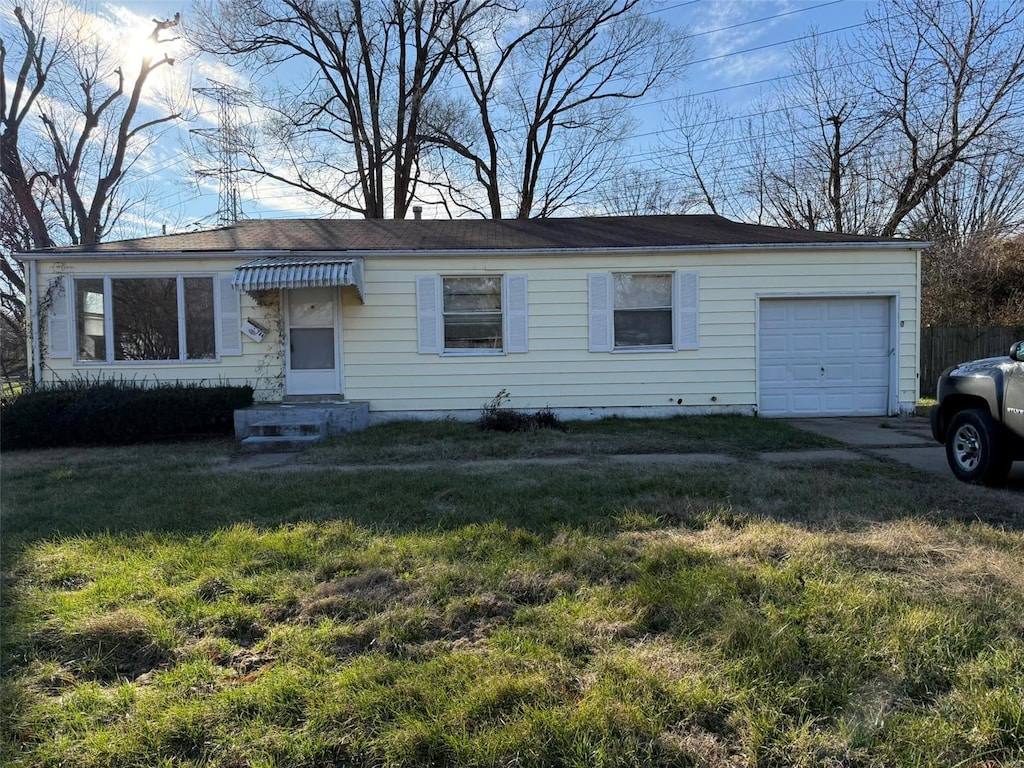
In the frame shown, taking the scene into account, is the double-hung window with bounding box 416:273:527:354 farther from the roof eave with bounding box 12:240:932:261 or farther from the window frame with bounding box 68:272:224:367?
the window frame with bounding box 68:272:224:367

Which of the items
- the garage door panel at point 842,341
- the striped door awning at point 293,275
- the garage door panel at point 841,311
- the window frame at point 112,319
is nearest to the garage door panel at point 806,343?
the garage door panel at point 842,341

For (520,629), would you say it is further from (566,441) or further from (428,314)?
(428,314)

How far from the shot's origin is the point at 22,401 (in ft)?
27.4

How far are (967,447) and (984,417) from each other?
400 millimetres

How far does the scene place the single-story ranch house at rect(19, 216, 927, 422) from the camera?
9625mm

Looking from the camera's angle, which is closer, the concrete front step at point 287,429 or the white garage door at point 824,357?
the concrete front step at point 287,429

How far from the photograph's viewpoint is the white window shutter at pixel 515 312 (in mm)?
9891

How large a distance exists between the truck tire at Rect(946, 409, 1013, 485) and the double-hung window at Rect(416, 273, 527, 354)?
6.08 metres

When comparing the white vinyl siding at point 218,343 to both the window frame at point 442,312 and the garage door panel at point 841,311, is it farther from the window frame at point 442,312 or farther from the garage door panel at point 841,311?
the garage door panel at point 841,311

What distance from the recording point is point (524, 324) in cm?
992

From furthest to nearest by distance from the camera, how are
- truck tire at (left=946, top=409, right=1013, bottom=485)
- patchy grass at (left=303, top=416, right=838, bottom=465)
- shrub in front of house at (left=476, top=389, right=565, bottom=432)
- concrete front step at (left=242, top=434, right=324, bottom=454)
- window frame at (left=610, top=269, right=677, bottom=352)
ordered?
window frame at (left=610, top=269, right=677, bottom=352) → shrub in front of house at (left=476, top=389, right=565, bottom=432) → concrete front step at (left=242, top=434, right=324, bottom=454) → patchy grass at (left=303, top=416, right=838, bottom=465) → truck tire at (left=946, top=409, right=1013, bottom=485)

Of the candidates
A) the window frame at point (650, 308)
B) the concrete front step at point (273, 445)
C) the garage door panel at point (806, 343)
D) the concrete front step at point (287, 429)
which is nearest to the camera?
the concrete front step at point (273, 445)

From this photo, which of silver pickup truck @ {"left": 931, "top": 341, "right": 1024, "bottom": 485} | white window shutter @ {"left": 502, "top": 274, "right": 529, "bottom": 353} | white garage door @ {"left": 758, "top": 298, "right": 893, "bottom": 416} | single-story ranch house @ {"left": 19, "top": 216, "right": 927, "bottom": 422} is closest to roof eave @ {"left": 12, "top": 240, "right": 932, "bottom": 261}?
single-story ranch house @ {"left": 19, "top": 216, "right": 927, "bottom": 422}

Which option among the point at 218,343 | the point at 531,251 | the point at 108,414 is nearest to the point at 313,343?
the point at 218,343
